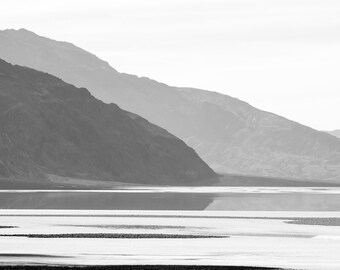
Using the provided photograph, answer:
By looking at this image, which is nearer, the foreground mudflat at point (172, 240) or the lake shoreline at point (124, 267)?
the lake shoreline at point (124, 267)

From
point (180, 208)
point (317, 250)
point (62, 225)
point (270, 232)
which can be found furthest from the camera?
point (180, 208)

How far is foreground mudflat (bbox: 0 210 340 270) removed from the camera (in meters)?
51.7

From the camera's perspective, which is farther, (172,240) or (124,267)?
(172,240)

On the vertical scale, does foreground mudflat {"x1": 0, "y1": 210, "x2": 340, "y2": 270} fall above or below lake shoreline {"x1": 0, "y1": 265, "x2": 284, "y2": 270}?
below

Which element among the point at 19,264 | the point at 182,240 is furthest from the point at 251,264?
the point at 182,240

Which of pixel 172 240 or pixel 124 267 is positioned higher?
pixel 124 267

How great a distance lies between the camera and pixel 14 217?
3583 inches

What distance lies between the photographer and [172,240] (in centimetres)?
6556

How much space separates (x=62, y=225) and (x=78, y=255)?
88.2 ft

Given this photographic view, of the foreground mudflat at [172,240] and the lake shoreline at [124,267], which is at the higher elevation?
the lake shoreline at [124,267]

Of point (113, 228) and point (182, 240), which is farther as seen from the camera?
point (113, 228)

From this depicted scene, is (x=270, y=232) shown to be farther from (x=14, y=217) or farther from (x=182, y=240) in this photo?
(x=14, y=217)

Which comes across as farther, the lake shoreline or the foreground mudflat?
the foreground mudflat

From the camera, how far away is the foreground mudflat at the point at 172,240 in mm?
51656
